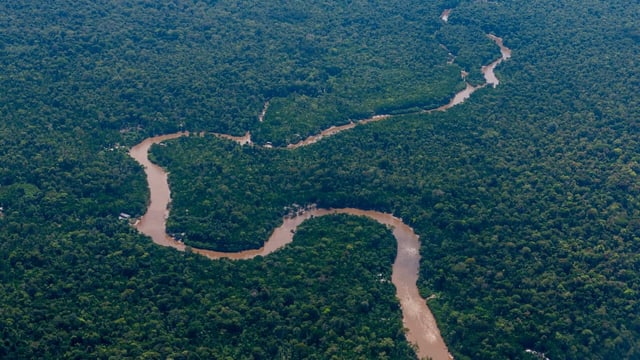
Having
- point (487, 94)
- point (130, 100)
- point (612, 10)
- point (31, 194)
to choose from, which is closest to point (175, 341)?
point (31, 194)

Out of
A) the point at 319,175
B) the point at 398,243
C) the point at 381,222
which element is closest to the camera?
the point at 398,243

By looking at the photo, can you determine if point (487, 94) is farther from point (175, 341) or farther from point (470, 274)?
point (175, 341)

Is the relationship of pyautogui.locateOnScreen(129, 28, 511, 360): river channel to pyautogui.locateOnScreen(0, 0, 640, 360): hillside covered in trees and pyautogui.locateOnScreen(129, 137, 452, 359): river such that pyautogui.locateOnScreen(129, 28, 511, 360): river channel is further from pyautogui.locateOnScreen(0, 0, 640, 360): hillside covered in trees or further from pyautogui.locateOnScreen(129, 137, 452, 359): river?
pyautogui.locateOnScreen(0, 0, 640, 360): hillside covered in trees

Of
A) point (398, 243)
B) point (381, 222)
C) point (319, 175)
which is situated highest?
point (319, 175)

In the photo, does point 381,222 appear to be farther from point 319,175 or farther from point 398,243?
point 319,175

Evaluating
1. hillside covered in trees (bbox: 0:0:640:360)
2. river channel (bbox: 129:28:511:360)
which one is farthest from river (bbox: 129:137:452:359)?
hillside covered in trees (bbox: 0:0:640:360)

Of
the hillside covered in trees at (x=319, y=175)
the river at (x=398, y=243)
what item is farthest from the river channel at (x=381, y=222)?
the hillside covered in trees at (x=319, y=175)

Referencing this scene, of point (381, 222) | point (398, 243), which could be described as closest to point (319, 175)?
point (381, 222)
